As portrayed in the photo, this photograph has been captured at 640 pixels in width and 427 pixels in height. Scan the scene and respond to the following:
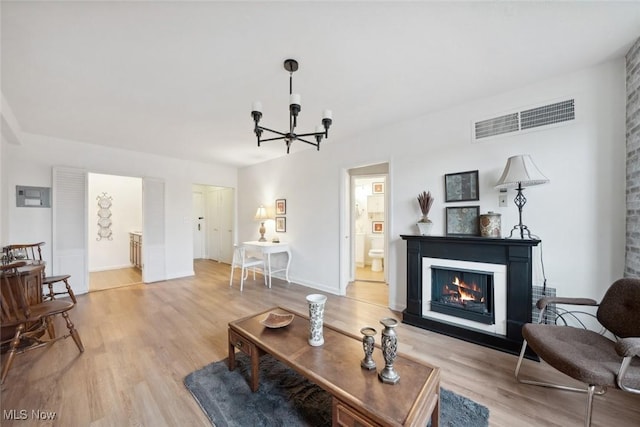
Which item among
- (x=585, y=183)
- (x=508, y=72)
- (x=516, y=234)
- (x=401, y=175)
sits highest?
(x=508, y=72)

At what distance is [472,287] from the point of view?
2.52 metres

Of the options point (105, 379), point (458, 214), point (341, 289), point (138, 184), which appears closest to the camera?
point (105, 379)

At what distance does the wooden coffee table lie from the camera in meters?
1.09

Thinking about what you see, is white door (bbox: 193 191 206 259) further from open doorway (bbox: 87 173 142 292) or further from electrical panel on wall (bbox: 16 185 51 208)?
electrical panel on wall (bbox: 16 185 51 208)

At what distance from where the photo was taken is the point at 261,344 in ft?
5.42

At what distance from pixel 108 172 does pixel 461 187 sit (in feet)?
18.3

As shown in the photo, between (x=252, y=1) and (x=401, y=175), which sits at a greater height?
(x=252, y=1)

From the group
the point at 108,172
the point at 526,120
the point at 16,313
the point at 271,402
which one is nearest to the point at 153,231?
the point at 108,172

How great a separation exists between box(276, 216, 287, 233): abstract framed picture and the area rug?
3072mm

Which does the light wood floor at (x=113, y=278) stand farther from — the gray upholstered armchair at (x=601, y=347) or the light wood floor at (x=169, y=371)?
the gray upholstered armchair at (x=601, y=347)

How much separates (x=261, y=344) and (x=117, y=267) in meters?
6.18

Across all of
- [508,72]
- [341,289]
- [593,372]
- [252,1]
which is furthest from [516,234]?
[252,1]

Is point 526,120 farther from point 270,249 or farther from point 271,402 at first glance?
point 270,249

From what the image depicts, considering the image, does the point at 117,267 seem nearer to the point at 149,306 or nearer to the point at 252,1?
the point at 149,306
